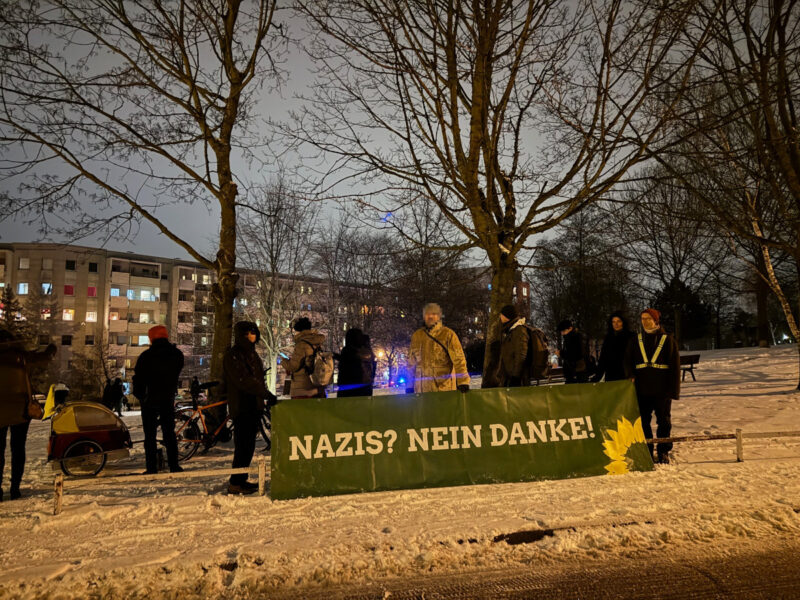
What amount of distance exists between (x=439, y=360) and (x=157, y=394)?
144 inches

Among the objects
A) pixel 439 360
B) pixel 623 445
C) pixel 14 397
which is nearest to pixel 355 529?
pixel 439 360

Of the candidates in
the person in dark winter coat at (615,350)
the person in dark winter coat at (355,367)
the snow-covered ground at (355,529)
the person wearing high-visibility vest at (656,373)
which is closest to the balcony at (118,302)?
the snow-covered ground at (355,529)

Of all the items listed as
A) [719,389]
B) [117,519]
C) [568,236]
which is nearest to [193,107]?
[117,519]

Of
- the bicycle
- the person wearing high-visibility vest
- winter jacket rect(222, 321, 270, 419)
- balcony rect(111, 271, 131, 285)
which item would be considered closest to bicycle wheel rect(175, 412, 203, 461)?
the bicycle

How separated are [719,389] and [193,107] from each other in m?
15.8

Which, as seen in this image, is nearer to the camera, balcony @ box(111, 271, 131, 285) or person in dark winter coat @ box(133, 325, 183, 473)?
person in dark winter coat @ box(133, 325, 183, 473)

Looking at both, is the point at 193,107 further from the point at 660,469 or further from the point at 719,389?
the point at 719,389

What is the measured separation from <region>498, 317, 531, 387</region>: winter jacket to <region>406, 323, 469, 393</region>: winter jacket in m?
1.18

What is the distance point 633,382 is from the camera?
6773mm

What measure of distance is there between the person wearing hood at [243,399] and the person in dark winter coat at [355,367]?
1885mm

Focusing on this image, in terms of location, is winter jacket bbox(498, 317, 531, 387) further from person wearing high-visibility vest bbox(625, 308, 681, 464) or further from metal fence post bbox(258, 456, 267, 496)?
metal fence post bbox(258, 456, 267, 496)

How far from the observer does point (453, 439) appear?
605 cm

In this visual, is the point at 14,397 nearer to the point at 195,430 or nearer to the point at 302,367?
the point at 195,430

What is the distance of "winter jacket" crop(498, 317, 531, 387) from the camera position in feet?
25.3
